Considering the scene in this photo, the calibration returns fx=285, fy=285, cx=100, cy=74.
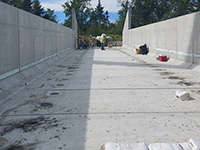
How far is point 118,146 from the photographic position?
4.25m

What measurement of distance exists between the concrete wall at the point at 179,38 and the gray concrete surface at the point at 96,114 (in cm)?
470

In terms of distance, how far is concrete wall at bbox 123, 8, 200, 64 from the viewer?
46.8ft

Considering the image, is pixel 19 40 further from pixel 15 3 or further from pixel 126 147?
pixel 15 3

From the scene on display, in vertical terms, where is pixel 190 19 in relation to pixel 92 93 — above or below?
above

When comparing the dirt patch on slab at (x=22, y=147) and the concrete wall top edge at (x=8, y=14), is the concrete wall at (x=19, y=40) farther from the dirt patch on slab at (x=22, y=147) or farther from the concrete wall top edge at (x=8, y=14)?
the dirt patch on slab at (x=22, y=147)

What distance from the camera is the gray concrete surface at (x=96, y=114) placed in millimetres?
4969

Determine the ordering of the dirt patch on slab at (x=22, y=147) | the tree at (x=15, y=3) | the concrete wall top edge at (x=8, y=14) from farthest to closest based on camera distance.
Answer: the tree at (x=15, y=3), the concrete wall top edge at (x=8, y=14), the dirt patch on slab at (x=22, y=147)

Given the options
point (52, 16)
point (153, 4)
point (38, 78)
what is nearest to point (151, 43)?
point (38, 78)

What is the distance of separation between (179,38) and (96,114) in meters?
11.9

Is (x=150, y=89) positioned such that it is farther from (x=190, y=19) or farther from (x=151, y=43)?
(x=151, y=43)

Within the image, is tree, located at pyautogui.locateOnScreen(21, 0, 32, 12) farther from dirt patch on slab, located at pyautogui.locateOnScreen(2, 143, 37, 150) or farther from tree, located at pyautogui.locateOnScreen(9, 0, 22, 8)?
dirt patch on slab, located at pyautogui.locateOnScreen(2, 143, 37, 150)

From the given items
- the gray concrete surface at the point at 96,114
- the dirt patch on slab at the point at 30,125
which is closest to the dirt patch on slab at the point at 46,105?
the gray concrete surface at the point at 96,114

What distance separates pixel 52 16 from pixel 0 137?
85.3 metres

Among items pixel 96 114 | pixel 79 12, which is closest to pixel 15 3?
pixel 79 12
